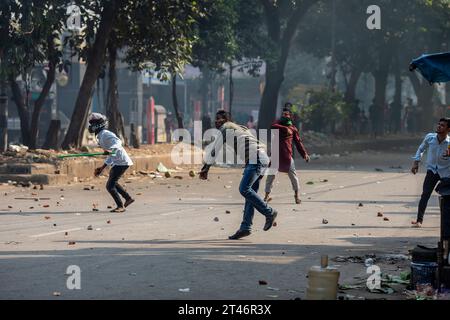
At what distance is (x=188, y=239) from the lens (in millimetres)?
14680

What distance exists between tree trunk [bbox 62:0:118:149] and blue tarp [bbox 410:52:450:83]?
1749 cm

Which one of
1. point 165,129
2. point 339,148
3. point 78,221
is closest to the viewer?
point 78,221

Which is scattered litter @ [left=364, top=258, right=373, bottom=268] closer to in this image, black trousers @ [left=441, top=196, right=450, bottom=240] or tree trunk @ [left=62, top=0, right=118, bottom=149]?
black trousers @ [left=441, top=196, right=450, bottom=240]

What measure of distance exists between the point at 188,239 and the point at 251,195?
3.48 ft

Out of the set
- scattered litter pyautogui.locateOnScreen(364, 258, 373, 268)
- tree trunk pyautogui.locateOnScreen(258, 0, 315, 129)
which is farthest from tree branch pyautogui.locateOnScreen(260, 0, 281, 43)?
scattered litter pyautogui.locateOnScreen(364, 258, 373, 268)

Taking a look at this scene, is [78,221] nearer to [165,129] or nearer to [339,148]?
[339,148]

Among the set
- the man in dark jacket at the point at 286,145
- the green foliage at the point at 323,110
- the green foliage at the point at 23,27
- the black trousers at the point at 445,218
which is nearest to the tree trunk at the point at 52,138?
the green foliage at the point at 23,27

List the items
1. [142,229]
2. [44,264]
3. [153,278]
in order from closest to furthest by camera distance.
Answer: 1. [153,278]
2. [44,264]
3. [142,229]

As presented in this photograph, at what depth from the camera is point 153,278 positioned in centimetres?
1086

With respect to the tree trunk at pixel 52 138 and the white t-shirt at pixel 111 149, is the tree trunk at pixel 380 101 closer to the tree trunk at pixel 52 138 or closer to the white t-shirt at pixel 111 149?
the tree trunk at pixel 52 138

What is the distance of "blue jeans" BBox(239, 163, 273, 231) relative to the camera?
48.9ft

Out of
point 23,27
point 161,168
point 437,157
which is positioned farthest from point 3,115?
point 437,157
